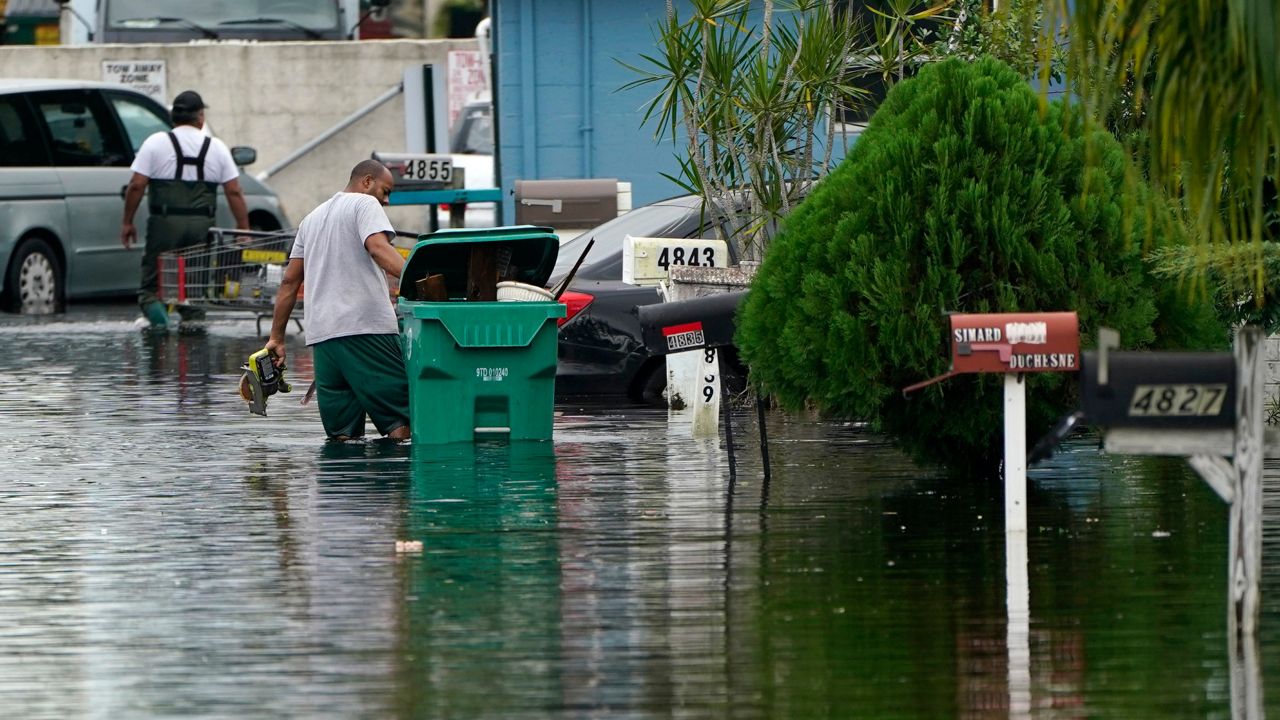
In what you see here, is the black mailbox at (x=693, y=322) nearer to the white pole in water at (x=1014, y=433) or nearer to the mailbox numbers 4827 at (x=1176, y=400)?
the white pole in water at (x=1014, y=433)

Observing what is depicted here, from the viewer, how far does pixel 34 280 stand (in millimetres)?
23672

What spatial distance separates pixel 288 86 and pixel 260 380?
1650 centimetres

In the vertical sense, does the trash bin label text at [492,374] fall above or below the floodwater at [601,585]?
above

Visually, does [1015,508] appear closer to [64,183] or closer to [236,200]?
[236,200]

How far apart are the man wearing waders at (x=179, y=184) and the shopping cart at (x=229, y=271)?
198 mm

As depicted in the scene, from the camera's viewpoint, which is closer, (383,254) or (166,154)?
(383,254)

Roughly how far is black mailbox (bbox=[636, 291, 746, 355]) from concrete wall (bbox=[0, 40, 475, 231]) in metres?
18.5

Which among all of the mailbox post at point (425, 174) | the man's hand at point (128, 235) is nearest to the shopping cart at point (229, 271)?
the man's hand at point (128, 235)

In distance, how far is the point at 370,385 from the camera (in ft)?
44.0

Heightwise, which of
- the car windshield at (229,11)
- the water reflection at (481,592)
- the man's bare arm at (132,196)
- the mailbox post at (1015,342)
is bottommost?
the water reflection at (481,592)

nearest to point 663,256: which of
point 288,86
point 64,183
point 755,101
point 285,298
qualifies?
point 755,101

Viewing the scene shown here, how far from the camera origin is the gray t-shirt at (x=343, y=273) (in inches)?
524

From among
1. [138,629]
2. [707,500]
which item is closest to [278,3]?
[707,500]

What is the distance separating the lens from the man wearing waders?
21.5 metres
